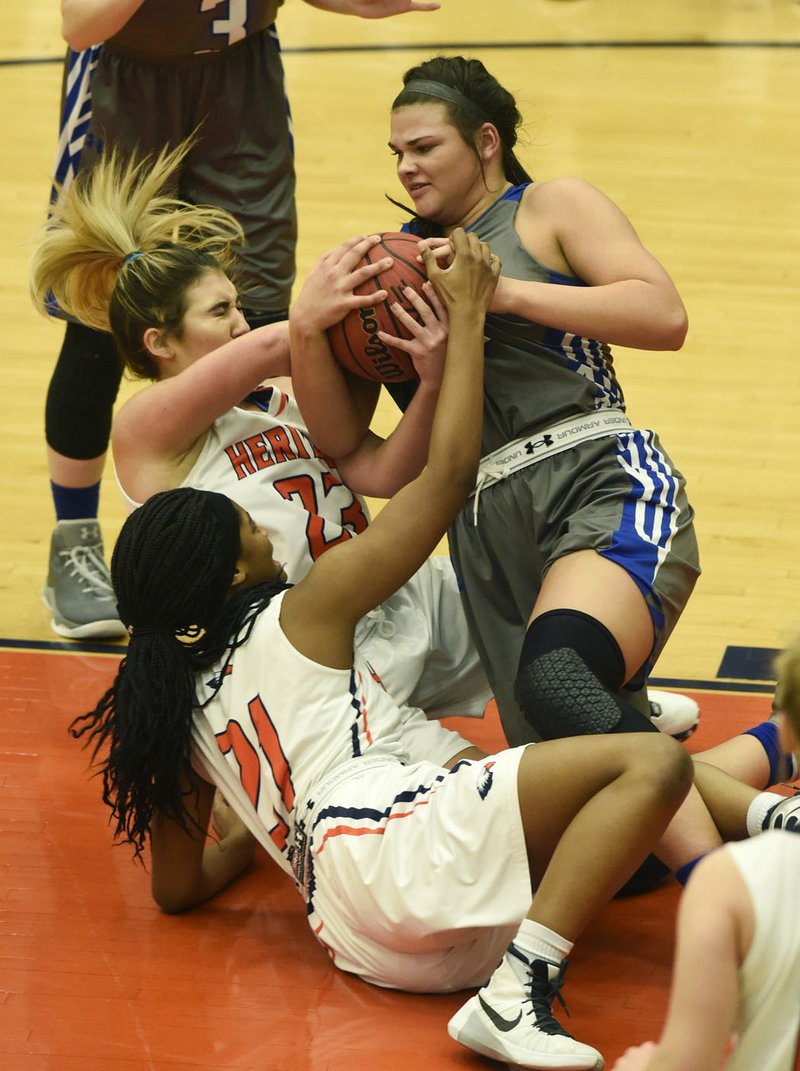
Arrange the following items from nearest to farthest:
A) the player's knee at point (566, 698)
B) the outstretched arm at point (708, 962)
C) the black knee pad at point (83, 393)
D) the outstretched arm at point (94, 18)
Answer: the outstretched arm at point (708, 962)
the player's knee at point (566, 698)
the outstretched arm at point (94, 18)
the black knee pad at point (83, 393)

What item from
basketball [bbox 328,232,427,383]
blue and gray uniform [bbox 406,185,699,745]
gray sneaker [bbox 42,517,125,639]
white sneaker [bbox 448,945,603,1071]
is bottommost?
gray sneaker [bbox 42,517,125,639]

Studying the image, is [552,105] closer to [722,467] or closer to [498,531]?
[722,467]

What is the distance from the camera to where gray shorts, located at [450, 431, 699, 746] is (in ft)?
9.29

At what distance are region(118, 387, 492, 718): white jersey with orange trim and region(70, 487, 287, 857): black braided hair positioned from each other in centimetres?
46

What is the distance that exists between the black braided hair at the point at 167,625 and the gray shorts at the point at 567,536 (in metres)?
0.51

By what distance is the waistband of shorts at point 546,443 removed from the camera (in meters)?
2.99

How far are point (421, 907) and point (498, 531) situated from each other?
822 millimetres

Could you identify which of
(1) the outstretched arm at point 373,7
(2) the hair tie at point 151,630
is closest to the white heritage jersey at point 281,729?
(2) the hair tie at point 151,630

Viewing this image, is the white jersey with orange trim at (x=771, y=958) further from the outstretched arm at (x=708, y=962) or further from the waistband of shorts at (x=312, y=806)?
the waistband of shorts at (x=312, y=806)

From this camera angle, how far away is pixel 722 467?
4.97m

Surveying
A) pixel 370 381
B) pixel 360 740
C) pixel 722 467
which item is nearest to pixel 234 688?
pixel 360 740

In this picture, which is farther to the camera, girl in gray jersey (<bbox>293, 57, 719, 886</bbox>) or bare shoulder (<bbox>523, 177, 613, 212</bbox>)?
bare shoulder (<bbox>523, 177, 613, 212</bbox>)

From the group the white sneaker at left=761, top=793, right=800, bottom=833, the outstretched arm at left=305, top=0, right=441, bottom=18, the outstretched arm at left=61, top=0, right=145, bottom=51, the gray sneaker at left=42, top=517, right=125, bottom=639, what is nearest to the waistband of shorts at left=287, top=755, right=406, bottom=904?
the white sneaker at left=761, top=793, right=800, bottom=833

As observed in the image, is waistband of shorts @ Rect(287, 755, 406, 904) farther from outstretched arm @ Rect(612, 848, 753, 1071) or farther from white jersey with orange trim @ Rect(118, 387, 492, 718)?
outstretched arm @ Rect(612, 848, 753, 1071)
